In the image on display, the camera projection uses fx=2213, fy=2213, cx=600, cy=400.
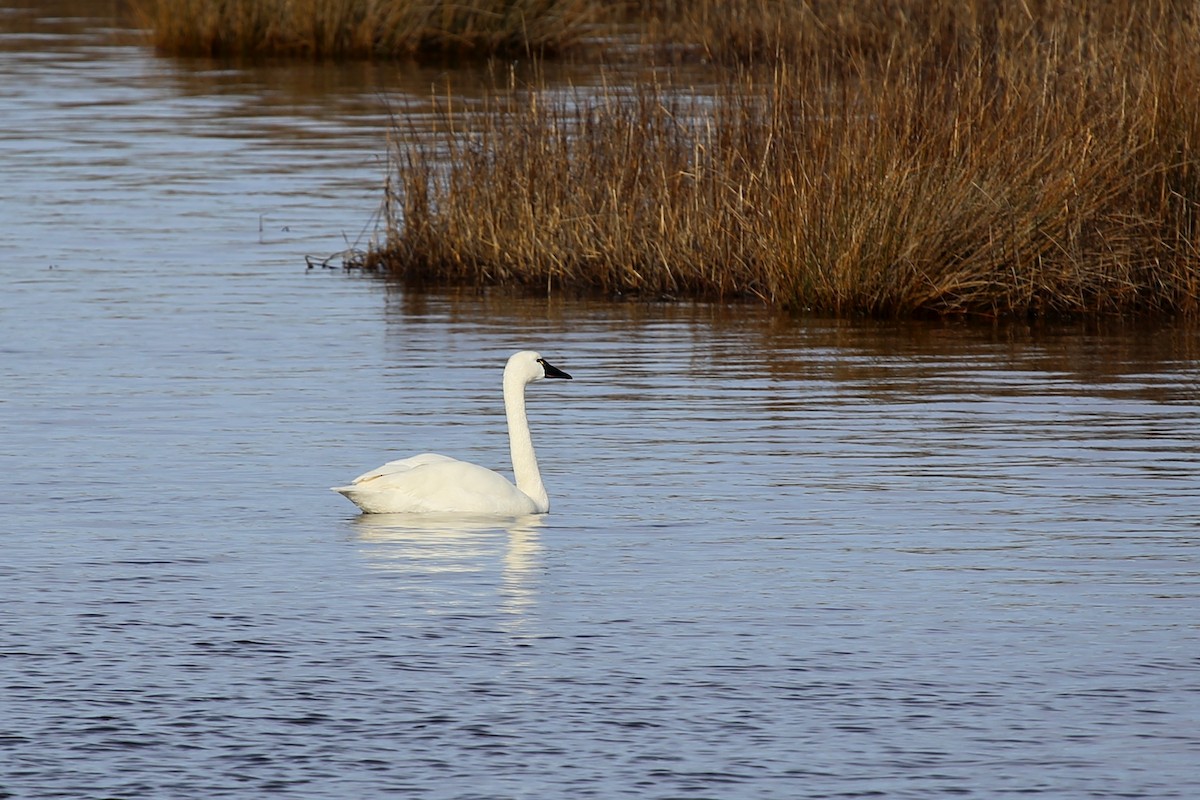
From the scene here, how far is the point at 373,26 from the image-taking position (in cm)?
3378

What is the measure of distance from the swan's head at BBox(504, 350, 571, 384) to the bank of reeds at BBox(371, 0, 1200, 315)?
13.3ft

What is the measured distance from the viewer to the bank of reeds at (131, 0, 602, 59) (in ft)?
111

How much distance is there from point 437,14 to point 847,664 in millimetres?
28022

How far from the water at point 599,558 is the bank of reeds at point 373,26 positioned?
1843 cm

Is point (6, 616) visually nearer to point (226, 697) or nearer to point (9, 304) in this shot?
point (226, 697)

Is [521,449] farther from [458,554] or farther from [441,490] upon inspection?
[458,554]

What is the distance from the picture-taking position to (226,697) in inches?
264

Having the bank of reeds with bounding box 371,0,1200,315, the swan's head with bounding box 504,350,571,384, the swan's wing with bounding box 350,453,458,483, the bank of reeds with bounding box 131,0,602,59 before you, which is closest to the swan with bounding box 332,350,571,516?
the swan's wing with bounding box 350,453,458,483

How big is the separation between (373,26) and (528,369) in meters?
24.6

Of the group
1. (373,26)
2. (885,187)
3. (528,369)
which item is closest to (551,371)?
(528,369)

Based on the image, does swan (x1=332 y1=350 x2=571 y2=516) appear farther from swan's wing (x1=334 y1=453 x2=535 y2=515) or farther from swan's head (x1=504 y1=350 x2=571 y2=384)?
swan's head (x1=504 y1=350 x2=571 y2=384)

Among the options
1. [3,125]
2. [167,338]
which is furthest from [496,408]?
[3,125]

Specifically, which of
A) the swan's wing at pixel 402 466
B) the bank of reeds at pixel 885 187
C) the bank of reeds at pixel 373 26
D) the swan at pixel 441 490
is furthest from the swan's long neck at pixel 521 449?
the bank of reeds at pixel 373 26

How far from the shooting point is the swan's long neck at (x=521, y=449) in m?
9.27
